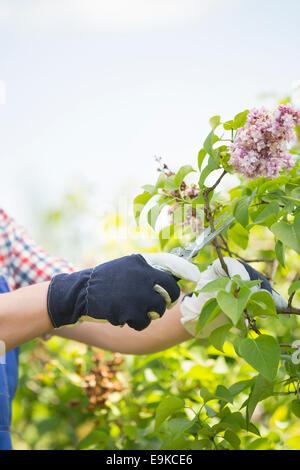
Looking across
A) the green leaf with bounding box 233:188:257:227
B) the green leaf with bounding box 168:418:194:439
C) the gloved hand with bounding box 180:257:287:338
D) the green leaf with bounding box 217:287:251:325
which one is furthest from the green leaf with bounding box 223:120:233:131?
the green leaf with bounding box 168:418:194:439

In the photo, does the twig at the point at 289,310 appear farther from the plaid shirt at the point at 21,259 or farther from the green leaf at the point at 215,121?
the plaid shirt at the point at 21,259

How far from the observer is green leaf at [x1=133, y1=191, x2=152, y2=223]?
1.04 metres

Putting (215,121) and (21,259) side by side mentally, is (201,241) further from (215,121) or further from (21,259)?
(21,259)

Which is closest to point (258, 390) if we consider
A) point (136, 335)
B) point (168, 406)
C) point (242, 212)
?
point (168, 406)

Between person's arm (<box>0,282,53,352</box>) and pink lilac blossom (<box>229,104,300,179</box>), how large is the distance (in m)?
0.43

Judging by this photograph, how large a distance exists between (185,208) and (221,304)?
1.17 feet

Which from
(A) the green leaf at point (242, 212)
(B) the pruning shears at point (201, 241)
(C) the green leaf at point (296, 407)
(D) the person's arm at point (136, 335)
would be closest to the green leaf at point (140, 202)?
(B) the pruning shears at point (201, 241)

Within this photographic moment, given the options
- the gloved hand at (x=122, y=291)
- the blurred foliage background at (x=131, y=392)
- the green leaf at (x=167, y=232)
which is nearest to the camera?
the gloved hand at (x=122, y=291)

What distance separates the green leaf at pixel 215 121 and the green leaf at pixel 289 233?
0.72ft

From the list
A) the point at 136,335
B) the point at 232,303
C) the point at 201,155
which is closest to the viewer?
the point at 232,303

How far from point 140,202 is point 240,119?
0.87ft

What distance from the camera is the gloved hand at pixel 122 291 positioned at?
89 centimetres

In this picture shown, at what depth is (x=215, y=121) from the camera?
2.98 ft
